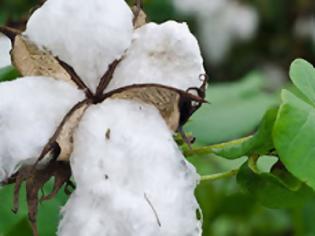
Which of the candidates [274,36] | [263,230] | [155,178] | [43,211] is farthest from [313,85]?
[274,36]

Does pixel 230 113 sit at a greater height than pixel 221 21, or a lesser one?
greater

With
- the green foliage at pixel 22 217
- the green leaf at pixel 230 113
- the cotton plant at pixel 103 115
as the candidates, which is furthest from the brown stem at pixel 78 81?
the green leaf at pixel 230 113

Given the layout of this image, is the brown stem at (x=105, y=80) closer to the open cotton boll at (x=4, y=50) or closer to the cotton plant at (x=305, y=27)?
the open cotton boll at (x=4, y=50)

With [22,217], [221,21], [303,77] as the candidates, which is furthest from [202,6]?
[303,77]

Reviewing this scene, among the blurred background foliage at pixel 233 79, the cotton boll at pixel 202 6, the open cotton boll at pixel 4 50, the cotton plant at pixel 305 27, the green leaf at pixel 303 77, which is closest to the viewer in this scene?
the green leaf at pixel 303 77

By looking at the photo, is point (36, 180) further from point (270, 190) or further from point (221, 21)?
point (221, 21)

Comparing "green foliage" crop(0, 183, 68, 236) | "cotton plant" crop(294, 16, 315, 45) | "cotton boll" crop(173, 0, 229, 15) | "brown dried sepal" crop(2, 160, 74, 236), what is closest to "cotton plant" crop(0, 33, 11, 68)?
"green foliage" crop(0, 183, 68, 236)

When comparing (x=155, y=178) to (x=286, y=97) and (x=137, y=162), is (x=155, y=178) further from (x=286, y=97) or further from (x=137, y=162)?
(x=286, y=97)
